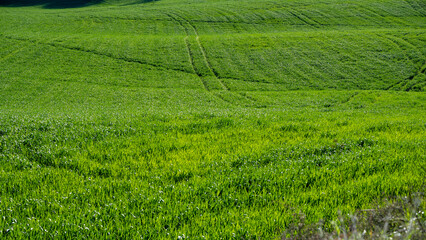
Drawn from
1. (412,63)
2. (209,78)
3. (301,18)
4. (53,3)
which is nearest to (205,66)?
(209,78)

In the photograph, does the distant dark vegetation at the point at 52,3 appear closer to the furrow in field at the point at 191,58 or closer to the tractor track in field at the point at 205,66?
the tractor track in field at the point at 205,66

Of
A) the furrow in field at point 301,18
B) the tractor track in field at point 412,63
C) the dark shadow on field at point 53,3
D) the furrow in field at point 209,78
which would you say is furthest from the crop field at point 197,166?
the dark shadow on field at point 53,3

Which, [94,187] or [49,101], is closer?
[94,187]

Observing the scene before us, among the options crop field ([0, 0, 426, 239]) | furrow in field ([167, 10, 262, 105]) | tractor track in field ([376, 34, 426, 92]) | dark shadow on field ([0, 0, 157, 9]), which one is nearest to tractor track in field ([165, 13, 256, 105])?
furrow in field ([167, 10, 262, 105])

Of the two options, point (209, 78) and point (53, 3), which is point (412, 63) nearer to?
point (209, 78)

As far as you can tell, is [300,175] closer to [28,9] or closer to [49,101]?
[49,101]

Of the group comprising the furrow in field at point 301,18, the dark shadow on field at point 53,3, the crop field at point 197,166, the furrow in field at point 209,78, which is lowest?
the furrow in field at point 209,78

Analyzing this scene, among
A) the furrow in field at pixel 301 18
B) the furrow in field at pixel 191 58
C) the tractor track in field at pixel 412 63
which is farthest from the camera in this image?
the furrow in field at pixel 301 18

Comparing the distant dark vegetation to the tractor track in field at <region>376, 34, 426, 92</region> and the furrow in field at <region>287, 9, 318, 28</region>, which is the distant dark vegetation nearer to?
the furrow in field at <region>287, 9, 318, 28</region>

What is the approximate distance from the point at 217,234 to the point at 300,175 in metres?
3.13

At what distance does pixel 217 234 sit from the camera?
4855 millimetres

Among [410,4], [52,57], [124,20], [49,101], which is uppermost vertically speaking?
[410,4]

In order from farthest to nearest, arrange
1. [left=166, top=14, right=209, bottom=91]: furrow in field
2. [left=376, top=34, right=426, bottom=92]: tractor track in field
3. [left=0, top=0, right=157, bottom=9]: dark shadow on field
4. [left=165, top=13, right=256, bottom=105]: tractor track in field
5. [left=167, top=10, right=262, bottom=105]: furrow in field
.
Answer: [left=0, top=0, right=157, bottom=9]: dark shadow on field, [left=166, top=14, right=209, bottom=91]: furrow in field, [left=376, top=34, right=426, bottom=92]: tractor track in field, [left=165, top=13, right=256, bottom=105]: tractor track in field, [left=167, top=10, right=262, bottom=105]: furrow in field

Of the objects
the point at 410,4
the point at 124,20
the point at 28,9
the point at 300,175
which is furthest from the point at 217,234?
the point at 28,9
